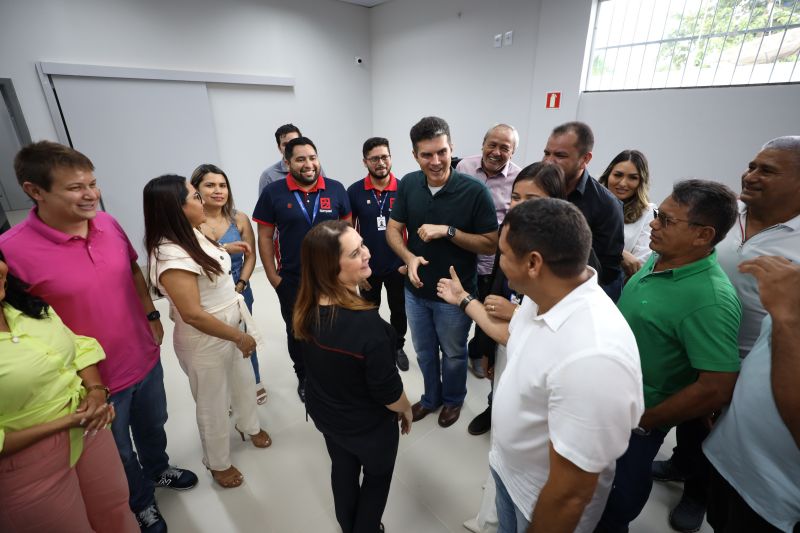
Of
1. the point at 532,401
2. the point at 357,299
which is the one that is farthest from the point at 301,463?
the point at 532,401

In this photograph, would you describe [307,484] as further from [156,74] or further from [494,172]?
[156,74]

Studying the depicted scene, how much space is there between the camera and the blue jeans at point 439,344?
2.19 m

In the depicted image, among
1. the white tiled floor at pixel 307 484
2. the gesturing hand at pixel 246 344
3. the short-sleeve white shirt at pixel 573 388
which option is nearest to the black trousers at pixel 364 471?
the white tiled floor at pixel 307 484

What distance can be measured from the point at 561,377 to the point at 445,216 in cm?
136

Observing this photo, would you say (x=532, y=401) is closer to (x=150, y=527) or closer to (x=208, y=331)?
(x=208, y=331)

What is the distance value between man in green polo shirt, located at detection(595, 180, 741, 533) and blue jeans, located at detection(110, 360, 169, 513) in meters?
2.14

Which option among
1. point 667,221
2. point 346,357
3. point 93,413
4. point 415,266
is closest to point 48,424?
point 93,413

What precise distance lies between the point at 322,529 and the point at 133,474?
0.93 metres

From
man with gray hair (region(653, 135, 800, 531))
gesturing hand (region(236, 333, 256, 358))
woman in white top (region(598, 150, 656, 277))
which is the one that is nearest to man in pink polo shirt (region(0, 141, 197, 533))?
gesturing hand (region(236, 333, 256, 358))

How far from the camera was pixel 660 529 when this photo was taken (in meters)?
1.79

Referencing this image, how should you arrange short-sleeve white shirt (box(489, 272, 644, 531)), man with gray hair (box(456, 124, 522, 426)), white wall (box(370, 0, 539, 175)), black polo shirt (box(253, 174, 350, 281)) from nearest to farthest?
1. short-sleeve white shirt (box(489, 272, 644, 531))
2. black polo shirt (box(253, 174, 350, 281))
3. man with gray hair (box(456, 124, 522, 426))
4. white wall (box(370, 0, 539, 175))

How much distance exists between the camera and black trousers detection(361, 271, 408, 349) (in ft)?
9.62

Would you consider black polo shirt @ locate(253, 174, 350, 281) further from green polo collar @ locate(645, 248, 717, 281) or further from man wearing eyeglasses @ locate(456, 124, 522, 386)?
green polo collar @ locate(645, 248, 717, 281)

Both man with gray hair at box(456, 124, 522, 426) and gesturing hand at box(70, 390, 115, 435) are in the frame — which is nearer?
gesturing hand at box(70, 390, 115, 435)
